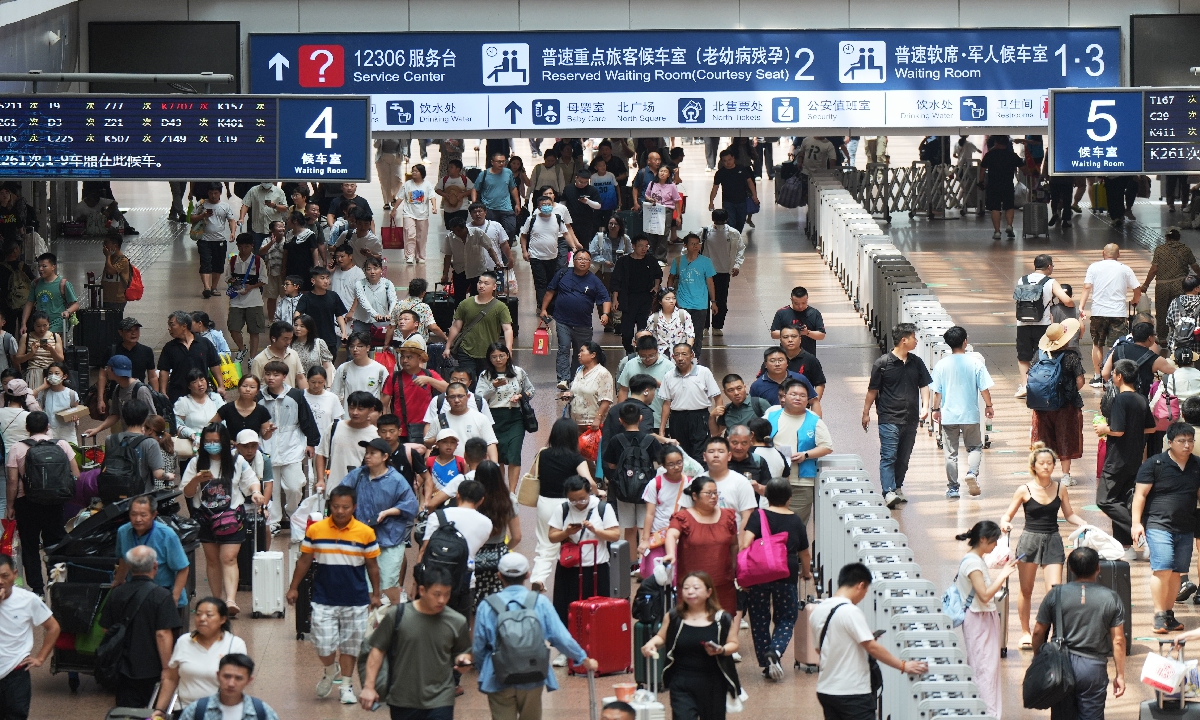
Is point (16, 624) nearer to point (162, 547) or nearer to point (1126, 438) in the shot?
point (162, 547)

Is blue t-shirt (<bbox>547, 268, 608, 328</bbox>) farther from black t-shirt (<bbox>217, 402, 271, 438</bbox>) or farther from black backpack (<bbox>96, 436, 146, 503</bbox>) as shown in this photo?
black backpack (<bbox>96, 436, 146, 503</bbox>)

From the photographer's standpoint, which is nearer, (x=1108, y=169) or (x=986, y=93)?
(x=1108, y=169)

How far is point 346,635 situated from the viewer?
10.6 meters

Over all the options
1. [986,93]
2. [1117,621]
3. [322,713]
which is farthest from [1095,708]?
[986,93]

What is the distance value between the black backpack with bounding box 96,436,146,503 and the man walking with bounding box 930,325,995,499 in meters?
6.45

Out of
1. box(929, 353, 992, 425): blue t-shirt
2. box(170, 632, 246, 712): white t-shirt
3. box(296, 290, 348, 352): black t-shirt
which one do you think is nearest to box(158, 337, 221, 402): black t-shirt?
box(296, 290, 348, 352): black t-shirt

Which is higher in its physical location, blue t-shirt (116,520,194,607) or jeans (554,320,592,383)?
jeans (554,320,592,383)

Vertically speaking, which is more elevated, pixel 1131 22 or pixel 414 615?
pixel 1131 22

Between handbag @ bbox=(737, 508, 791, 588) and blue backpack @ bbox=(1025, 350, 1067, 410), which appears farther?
blue backpack @ bbox=(1025, 350, 1067, 410)

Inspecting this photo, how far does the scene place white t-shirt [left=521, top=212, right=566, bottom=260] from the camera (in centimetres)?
2153

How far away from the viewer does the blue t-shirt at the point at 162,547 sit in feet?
34.9

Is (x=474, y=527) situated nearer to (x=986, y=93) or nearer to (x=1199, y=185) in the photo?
(x=986, y=93)

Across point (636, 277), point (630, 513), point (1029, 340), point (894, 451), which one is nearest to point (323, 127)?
point (636, 277)

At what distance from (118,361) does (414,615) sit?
634 cm
